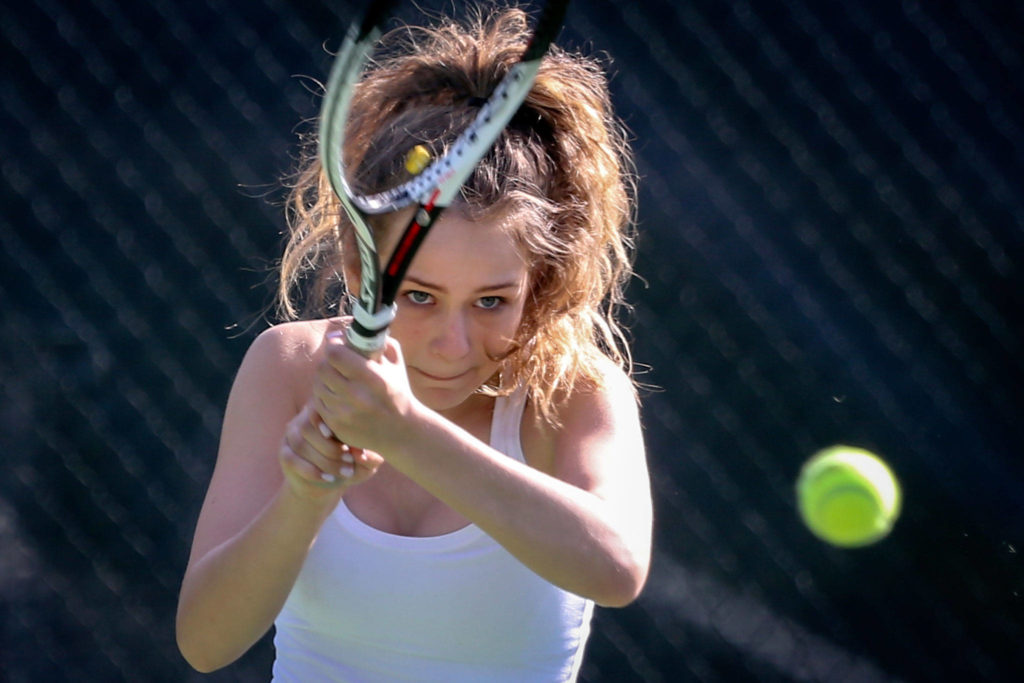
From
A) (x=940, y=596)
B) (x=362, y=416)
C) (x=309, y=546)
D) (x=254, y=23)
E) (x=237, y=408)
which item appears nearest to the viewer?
(x=362, y=416)

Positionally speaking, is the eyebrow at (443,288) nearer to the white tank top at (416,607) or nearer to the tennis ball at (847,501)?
the white tank top at (416,607)

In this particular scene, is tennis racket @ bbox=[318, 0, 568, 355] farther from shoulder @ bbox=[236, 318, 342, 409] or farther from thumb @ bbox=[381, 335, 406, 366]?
shoulder @ bbox=[236, 318, 342, 409]

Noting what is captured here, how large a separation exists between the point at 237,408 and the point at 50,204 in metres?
1.68

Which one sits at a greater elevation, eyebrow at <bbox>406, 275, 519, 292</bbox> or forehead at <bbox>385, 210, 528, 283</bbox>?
forehead at <bbox>385, 210, 528, 283</bbox>

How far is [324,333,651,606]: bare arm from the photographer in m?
1.01

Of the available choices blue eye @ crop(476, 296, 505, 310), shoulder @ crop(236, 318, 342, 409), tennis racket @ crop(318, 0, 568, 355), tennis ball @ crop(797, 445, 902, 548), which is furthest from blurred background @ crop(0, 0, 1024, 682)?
tennis racket @ crop(318, 0, 568, 355)

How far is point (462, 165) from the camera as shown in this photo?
105 centimetres

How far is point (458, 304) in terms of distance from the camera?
1.17 meters

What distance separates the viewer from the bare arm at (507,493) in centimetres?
101

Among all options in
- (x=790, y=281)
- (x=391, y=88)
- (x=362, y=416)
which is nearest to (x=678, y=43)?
(x=790, y=281)

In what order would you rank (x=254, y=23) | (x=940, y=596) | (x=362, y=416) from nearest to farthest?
(x=362, y=416) → (x=940, y=596) → (x=254, y=23)

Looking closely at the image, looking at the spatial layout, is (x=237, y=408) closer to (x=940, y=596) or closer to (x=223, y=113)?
(x=223, y=113)

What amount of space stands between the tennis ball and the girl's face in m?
1.55

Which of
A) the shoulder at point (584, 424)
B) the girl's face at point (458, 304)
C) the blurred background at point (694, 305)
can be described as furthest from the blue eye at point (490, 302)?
the blurred background at point (694, 305)
